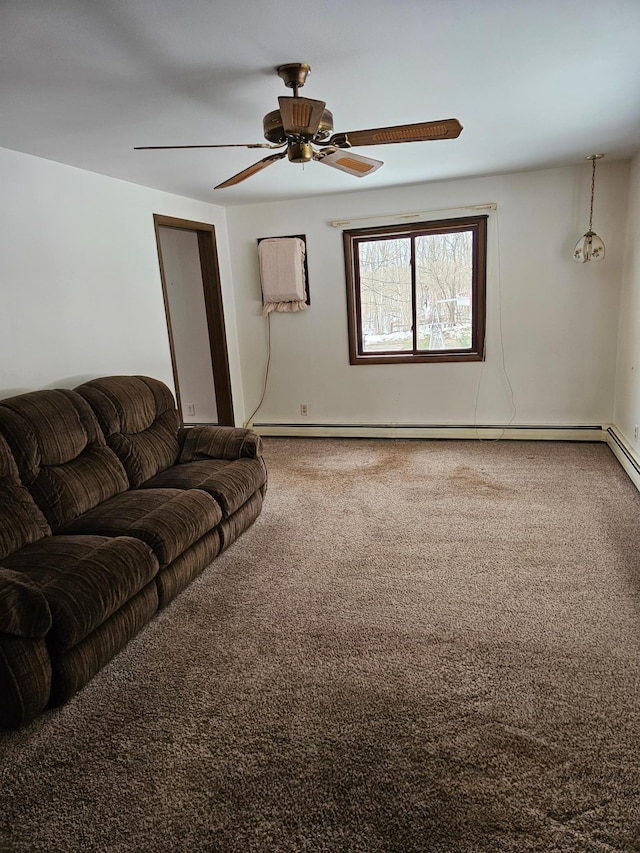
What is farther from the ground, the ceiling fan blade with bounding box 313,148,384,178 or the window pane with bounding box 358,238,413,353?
the ceiling fan blade with bounding box 313,148,384,178

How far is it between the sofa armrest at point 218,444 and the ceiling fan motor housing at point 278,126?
1.77m

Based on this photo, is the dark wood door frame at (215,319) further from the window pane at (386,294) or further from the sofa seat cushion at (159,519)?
the sofa seat cushion at (159,519)

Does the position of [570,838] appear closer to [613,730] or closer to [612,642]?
[613,730]

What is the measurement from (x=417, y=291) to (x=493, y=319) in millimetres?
743

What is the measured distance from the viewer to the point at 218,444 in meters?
3.54

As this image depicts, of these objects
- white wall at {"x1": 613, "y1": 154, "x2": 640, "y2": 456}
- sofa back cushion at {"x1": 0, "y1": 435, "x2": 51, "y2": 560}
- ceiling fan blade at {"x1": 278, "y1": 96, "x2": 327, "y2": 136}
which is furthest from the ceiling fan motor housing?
white wall at {"x1": 613, "y1": 154, "x2": 640, "y2": 456}

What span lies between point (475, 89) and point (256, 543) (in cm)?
267

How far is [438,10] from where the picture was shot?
1835 mm

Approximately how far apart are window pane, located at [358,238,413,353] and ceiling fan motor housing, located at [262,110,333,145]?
8.54 feet

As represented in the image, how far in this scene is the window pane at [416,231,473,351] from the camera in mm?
4855

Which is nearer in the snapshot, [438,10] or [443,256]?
[438,10]

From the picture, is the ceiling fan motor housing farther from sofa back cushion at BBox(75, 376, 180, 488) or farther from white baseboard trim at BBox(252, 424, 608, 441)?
white baseboard trim at BBox(252, 424, 608, 441)

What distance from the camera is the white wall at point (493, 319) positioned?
4496 millimetres

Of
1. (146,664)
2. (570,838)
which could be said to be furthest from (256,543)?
(570,838)
